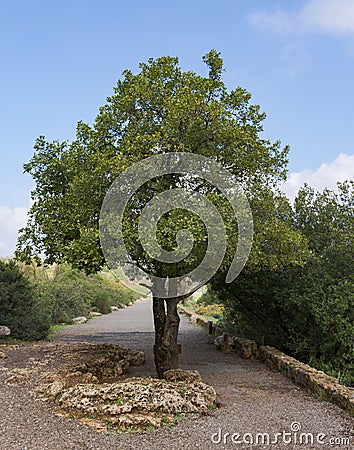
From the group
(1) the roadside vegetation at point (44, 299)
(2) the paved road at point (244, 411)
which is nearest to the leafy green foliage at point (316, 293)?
(2) the paved road at point (244, 411)

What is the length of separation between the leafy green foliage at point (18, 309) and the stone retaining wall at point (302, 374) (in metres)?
5.98

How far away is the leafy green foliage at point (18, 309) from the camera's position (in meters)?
14.4

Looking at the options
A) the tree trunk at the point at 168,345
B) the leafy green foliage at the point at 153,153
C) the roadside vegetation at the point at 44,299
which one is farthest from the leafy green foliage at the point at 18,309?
the tree trunk at the point at 168,345

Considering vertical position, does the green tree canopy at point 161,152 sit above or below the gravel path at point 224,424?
above

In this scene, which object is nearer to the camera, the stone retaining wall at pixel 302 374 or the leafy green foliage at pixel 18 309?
the stone retaining wall at pixel 302 374

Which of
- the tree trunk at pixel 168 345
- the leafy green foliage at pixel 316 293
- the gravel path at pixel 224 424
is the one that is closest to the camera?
the gravel path at pixel 224 424

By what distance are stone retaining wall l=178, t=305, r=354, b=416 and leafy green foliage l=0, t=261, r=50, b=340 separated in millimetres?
5985

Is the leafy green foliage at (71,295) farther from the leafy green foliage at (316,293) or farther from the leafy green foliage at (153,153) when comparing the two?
the leafy green foliage at (153,153)

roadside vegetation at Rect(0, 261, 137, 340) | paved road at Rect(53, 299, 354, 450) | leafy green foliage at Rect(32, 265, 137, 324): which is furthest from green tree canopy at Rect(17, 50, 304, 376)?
leafy green foliage at Rect(32, 265, 137, 324)

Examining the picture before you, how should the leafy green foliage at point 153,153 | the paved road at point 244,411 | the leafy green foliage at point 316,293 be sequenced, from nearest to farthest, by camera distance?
the paved road at point 244,411, the leafy green foliage at point 153,153, the leafy green foliage at point 316,293

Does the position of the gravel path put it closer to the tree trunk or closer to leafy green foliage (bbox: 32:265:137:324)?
the tree trunk

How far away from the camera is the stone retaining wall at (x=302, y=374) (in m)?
7.32

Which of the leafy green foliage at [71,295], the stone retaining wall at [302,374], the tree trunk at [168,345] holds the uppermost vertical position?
the leafy green foliage at [71,295]

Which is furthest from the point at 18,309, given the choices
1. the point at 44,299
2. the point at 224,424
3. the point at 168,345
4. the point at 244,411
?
the point at 224,424
